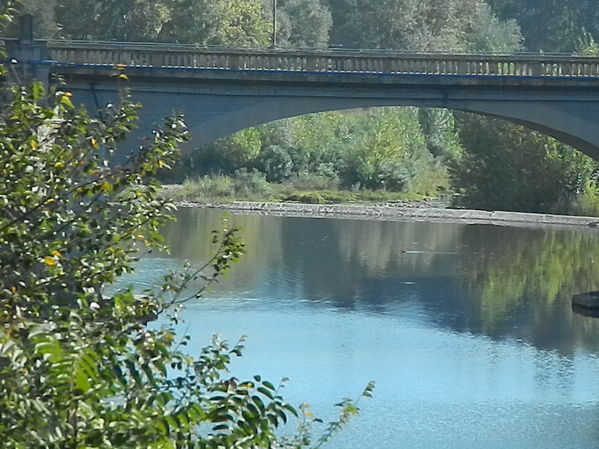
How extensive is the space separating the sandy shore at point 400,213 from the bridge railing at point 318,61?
1528cm

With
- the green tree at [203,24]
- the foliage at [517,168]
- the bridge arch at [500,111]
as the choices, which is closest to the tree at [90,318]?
the bridge arch at [500,111]

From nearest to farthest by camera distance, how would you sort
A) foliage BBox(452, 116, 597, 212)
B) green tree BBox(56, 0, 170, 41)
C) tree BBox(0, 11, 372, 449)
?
tree BBox(0, 11, 372, 449) < foliage BBox(452, 116, 597, 212) < green tree BBox(56, 0, 170, 41)

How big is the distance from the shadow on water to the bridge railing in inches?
169

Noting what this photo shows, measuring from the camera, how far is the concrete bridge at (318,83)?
28844 mm

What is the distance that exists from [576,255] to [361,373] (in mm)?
17785

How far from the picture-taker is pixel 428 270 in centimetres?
3506

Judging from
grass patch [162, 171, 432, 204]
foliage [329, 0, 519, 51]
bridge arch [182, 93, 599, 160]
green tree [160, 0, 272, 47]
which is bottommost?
grass patch [162, 171, 432, 204]

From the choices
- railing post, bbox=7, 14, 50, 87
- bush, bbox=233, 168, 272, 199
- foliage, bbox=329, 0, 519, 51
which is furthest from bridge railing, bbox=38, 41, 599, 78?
foliage, bbox=329, 0, 519, 51

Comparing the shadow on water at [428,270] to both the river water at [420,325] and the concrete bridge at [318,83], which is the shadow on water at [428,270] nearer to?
the river water at [420,325]

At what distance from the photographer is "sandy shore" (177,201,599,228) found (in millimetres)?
46250

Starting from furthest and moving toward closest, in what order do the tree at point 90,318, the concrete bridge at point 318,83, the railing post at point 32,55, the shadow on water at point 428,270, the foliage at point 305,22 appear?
the foliage at point 305,22, the concrete bridge at point 318,83, the shadow on water at point 428,270, the railing post at point 32,55, the tree at point 90,318

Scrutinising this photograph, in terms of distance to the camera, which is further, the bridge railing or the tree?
the bridge railing

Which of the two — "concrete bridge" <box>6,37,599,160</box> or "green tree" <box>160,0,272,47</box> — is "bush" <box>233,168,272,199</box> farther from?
"concrete bridge" <box>6,37,599,160</box>

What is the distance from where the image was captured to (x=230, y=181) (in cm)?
5362
